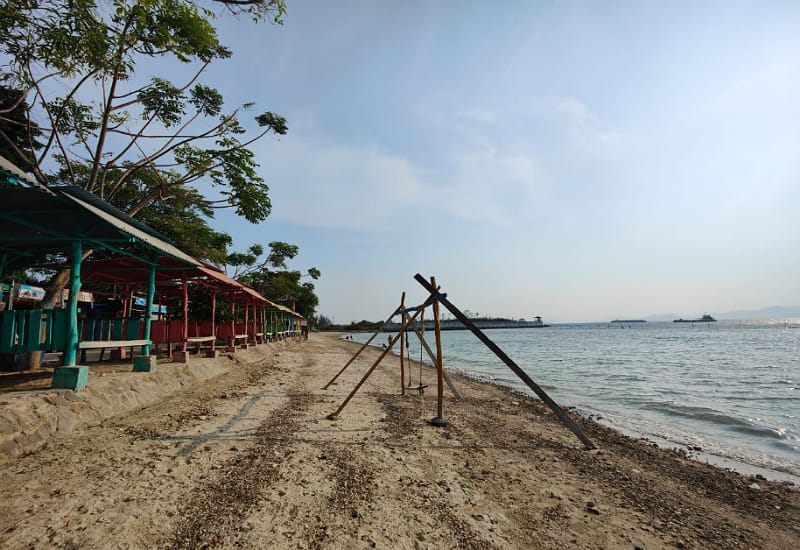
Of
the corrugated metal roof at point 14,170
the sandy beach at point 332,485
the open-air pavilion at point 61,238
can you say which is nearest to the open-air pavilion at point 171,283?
the open-air pavilion at point 61,238

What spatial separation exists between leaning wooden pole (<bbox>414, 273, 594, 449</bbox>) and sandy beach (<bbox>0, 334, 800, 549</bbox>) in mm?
385

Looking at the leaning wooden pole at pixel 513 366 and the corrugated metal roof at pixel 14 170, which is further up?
the corrugated metal roof at pixel 14 170

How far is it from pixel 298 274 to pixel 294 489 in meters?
44.5

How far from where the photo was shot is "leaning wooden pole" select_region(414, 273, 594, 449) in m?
6.22

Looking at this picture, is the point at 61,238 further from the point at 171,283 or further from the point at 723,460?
the point at 723,460

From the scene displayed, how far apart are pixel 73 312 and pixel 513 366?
7.78 metres

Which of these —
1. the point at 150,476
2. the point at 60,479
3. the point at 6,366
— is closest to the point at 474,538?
the point at 150,476

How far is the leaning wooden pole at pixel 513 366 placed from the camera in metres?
6.22

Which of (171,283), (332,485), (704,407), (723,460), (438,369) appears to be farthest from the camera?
(171,283)

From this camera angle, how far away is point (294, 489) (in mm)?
4082

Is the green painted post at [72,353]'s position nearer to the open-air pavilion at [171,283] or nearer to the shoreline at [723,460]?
the open-air pavilion at [171,283]

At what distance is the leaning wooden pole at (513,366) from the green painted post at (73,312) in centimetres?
604

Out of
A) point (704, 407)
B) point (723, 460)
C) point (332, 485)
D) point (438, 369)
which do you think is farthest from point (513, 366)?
point (704, 407)

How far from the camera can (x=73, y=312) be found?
6578 mm
